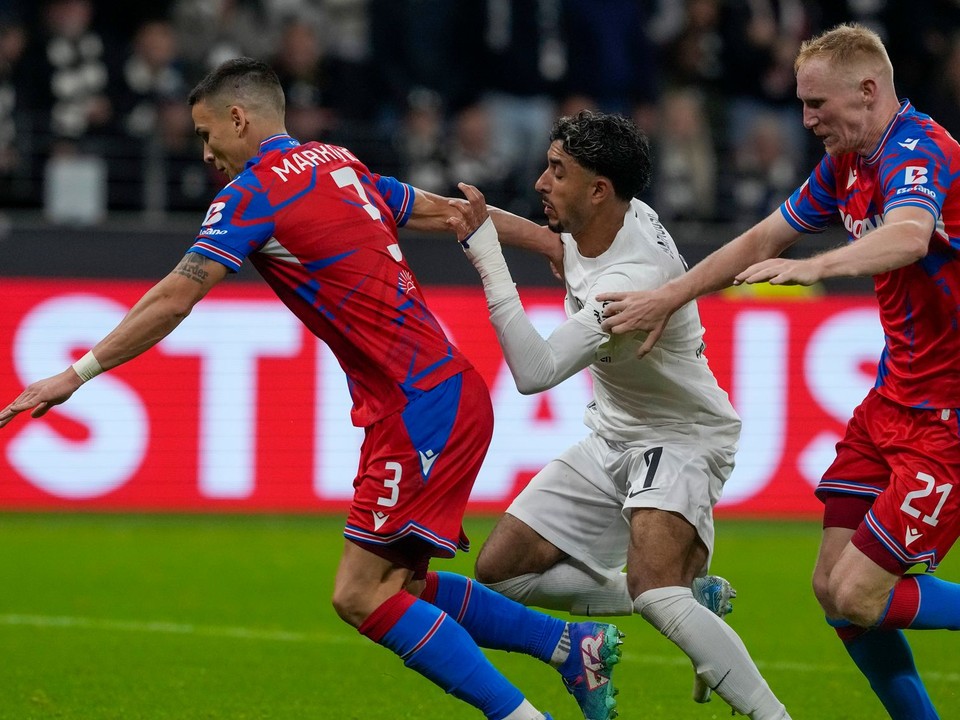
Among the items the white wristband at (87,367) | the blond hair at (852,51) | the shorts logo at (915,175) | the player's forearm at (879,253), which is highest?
the blond hair at (852,51)

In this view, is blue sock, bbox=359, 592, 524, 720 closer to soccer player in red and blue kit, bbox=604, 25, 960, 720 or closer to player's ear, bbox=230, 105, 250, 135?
soccer player in red and blue kit, bbox=604, 25, 960, 720

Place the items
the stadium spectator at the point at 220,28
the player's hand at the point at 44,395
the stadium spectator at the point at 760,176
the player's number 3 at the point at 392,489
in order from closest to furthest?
the player's hand at the point at 44,395 < the player's number 3 at the point at 392,489 < the stadium spectator at the point at 220,28 < the stadium spectator at the point at 760,176

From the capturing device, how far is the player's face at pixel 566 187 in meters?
5.32

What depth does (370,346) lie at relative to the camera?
4840 mm

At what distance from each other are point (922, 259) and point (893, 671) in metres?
1.51

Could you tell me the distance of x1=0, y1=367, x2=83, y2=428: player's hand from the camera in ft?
14.8

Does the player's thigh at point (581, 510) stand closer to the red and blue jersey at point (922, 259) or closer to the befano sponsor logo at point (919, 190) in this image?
the red and blue jersey at point (922, 259)

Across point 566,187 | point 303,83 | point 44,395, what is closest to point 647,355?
point 566,187

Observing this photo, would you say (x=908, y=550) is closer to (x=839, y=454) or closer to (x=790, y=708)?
(x=839, y=454)

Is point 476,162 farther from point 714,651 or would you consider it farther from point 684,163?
point 714,651

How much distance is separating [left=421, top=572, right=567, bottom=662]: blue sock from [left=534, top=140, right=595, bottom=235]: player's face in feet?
4.57

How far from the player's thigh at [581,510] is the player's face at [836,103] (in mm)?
1548

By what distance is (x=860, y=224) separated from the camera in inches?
198

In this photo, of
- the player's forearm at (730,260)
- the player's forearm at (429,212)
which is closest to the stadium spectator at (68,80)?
the player's forearm at (429,212)
